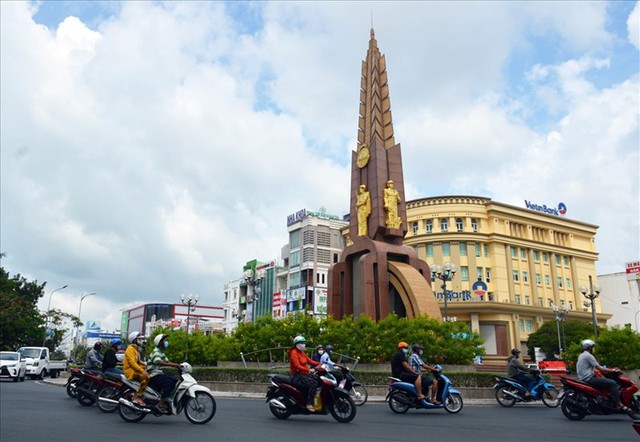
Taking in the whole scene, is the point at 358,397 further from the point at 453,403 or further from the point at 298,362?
the point at 298,362

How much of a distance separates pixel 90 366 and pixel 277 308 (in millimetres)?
61764

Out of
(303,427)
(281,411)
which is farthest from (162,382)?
(303,427)

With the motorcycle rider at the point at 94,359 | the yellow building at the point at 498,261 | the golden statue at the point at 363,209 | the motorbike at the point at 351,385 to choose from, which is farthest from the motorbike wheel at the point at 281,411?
the yellow building at the point at 498,261

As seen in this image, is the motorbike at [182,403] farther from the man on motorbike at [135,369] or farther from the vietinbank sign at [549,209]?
the vietinbank sign at [549,209]

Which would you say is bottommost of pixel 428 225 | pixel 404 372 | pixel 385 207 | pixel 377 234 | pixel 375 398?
pixel 375 398

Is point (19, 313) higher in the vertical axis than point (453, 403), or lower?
higher

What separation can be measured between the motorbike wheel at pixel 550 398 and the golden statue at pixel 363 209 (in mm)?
13641

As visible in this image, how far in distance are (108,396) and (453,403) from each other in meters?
7.61

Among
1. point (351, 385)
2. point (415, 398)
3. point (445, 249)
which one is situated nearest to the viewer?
Answer: point (415, 398)

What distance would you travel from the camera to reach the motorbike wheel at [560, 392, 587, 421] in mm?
10766

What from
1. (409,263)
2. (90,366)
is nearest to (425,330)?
(409,263)

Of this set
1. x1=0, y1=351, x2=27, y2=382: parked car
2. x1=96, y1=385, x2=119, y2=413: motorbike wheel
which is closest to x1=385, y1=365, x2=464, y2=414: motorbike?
x1=96, y1=385, x2=119, y2=413: motorbike wheel

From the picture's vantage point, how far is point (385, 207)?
2622 cm

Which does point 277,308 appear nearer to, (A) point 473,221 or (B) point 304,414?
(A) point 473,221
